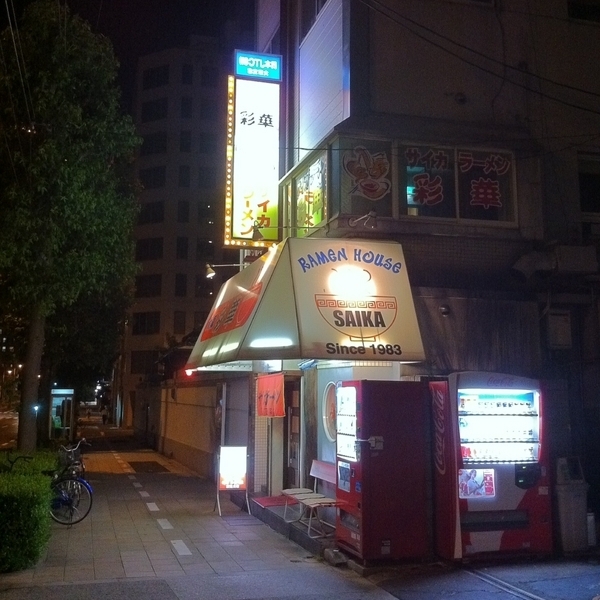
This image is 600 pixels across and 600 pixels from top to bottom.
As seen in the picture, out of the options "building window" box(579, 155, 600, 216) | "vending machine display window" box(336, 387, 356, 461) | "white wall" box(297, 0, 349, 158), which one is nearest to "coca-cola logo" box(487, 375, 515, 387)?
"vending machine display window" box(336, 387, 356, 461)

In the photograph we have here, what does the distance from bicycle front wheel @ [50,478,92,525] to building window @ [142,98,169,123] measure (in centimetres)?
5530

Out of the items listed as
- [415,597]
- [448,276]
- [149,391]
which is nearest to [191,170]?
[149,391]

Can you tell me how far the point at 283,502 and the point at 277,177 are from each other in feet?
20.9

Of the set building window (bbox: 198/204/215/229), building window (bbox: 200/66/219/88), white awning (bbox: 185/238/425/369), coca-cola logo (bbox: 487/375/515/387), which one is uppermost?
building window (bbox: 200/66/219/88)

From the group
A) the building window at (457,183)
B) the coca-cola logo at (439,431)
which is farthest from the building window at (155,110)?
the coca-cola logo at (439,431)

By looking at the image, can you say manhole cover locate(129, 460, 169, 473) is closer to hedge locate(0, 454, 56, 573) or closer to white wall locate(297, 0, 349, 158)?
white wall locate(297, 0, 349, 158)

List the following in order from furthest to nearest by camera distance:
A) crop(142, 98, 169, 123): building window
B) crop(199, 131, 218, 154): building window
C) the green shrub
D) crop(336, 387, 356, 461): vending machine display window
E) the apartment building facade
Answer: crop(142, 98, 169, 123): building window → crop(199, 131, 218, 154): building window → the apartment building facade → crop(336, 387, 356, 461): vending machine display window → the green shrub

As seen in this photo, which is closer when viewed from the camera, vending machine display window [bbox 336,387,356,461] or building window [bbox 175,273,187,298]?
vending machine display window [bbox 336,387,356,461]

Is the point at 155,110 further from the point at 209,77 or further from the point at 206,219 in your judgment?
the point at 206,219

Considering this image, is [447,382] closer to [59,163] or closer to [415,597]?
[415,597]

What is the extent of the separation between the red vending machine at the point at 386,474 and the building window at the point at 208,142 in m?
56.2

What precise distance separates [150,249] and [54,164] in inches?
1952

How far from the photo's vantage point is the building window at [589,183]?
11955mm

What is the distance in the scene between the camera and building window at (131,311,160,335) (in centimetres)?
6075
